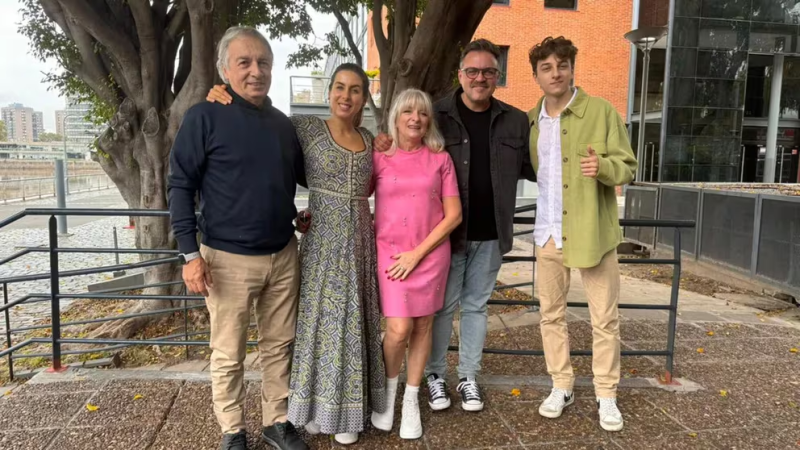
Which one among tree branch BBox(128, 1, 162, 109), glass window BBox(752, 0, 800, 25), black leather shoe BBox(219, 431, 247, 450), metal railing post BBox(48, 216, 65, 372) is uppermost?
glass window BBox(752, 0, 800, 25)

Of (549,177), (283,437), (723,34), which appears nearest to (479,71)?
(549,177)

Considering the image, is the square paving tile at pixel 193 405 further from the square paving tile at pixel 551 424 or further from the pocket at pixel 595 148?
the pocket at pixel 595 148

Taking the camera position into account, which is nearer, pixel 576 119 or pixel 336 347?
pixel 336 347

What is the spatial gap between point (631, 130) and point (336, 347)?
2520 centimetres

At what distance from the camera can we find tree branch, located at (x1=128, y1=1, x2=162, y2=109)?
21.1ft

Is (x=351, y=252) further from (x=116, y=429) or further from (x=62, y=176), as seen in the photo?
(x=62, y=176)

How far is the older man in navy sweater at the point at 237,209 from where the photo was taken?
2.61 metres

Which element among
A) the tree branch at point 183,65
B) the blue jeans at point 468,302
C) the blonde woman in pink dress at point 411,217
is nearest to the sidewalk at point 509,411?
the blue jeans at point 468,302

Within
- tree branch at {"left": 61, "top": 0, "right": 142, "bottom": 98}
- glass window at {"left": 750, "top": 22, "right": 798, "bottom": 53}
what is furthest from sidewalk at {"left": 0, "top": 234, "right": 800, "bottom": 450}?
glass window at {"left": 750, "top": 22, "right": 798, "bottom": 53}

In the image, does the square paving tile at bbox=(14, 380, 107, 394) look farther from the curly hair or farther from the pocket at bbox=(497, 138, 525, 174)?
the curly hair

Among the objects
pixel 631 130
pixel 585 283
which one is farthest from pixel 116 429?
pixel 631 130

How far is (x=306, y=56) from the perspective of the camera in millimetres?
10820

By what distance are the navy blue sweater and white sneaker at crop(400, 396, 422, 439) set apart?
1176 mm

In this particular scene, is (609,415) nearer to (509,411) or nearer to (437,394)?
(509,411)
